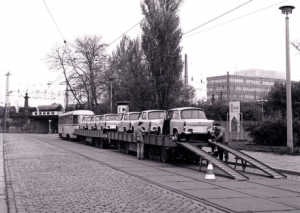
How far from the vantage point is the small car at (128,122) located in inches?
961

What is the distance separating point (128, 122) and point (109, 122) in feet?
16.7

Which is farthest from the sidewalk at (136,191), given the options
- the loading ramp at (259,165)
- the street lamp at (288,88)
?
the street lamp at (288,88)

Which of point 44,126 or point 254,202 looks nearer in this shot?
point 254,202

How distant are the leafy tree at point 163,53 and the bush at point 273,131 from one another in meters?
9.01

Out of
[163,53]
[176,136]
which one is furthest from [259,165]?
[163,53]

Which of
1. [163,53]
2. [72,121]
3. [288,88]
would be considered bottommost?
[72,121]

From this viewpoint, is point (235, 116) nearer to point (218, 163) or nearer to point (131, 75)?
point (131, 75)

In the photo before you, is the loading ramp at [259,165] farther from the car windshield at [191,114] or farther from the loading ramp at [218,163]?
the car windshield at [191,114]

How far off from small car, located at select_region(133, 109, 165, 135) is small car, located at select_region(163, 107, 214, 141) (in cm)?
163

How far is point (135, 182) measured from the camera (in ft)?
38.4

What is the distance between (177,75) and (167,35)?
371 cm

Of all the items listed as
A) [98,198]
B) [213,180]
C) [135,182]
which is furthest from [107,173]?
[98,198]

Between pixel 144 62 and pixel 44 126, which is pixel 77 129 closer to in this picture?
pixel 144 62

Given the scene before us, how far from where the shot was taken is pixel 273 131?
27094 mm
